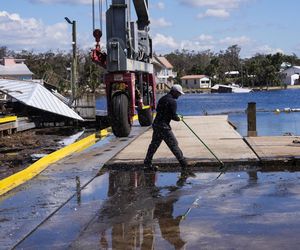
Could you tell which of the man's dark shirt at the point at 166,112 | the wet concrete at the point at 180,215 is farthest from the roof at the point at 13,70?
the wet concrete at the point at 180,215

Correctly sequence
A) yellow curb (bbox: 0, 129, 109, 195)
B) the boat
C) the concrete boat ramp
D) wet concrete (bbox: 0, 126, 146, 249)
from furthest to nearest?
the boat
yellow curb (bbox: 0, 129, 109, 195)
wet concrete (bbox: 0, 126, 146, 249)
the concrete boat ramp

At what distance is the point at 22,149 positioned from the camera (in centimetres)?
1906

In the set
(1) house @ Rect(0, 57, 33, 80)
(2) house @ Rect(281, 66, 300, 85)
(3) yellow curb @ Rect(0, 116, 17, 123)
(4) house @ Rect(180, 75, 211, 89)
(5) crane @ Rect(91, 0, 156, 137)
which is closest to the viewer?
(5) crane @ Rect(91, 0, 156, 137)

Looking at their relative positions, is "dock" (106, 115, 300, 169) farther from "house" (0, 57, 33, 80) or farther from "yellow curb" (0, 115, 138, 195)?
"house" (0, 57, 33, 80)

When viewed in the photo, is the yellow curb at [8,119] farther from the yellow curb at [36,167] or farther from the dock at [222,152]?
the dock at [222,152]

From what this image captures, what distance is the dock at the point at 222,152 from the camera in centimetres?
1152

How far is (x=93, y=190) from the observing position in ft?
31.5

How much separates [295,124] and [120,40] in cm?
1397

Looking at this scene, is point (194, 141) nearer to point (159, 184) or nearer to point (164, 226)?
point (159, 184)

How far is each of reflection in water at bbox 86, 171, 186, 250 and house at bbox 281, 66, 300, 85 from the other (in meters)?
149

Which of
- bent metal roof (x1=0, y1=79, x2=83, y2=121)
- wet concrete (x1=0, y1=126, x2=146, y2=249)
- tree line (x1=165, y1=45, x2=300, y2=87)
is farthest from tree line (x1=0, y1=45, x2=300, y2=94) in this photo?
wet concrete (x1=0, y1=126, x2=146, y2=249)

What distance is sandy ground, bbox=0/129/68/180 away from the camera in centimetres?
1431

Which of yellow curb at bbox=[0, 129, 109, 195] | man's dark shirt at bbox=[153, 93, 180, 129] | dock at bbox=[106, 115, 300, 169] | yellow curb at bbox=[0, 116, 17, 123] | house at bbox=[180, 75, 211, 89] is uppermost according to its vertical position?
house at bbox=[180, 75, 211, 89]

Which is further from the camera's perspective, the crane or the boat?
the boat
